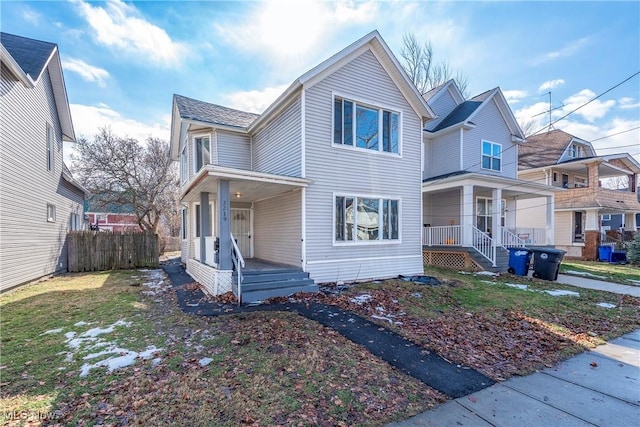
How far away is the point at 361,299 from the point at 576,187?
2213cm

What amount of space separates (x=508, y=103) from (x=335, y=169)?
12.3 m

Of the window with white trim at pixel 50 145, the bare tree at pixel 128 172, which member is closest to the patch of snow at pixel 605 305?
the window with white trim at pixel 50 145

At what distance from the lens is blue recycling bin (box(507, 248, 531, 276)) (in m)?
12.2

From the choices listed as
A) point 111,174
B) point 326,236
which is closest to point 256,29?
point 326,236

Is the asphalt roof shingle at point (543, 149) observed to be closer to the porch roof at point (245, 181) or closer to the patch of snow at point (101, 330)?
the porch roof at point (245, 181)

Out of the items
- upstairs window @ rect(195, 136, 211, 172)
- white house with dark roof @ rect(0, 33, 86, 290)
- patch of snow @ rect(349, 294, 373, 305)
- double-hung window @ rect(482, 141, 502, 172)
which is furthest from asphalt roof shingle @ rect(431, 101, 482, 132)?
white house with dark roof @ rect(0, 33, 86, 290)

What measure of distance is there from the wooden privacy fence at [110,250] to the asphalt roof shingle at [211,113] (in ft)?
23.4

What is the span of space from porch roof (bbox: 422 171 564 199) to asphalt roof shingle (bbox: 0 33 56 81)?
1542cm

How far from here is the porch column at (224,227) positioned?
801cm

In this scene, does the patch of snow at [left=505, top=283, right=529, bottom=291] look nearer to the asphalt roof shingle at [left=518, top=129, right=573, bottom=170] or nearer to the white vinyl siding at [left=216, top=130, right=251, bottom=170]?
the white vinyl siding at [left=216, top=130, right=251, bottom=170]

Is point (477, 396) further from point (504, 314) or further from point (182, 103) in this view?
point (182, 103)

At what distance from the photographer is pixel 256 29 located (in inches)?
416

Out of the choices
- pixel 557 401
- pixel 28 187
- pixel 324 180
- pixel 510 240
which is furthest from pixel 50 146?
pixel 510 240

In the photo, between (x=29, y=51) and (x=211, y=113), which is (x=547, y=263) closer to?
(x=211, y=113)
